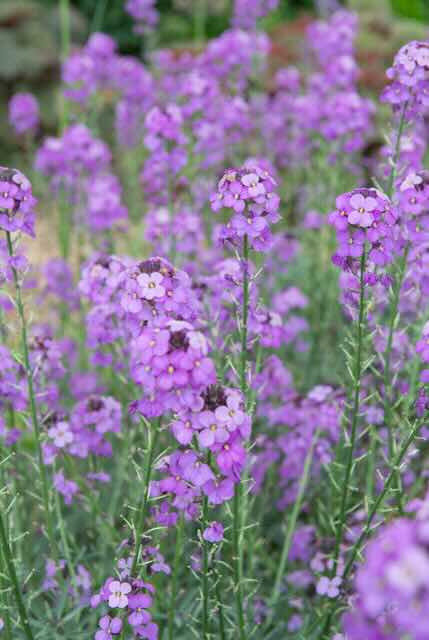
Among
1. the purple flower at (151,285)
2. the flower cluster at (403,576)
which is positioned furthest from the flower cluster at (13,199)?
the flower cluster at (403,576)

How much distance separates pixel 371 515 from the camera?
268cm

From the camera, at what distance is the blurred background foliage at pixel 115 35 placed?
10766 millimetres

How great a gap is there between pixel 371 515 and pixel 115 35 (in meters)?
12.9

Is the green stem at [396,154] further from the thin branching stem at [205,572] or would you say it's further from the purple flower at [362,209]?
the thin branching stem at [205,572]

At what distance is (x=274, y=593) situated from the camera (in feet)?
11.4

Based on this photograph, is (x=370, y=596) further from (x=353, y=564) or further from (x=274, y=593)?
(x=274, y=593)

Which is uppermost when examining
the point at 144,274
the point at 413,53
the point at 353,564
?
the point at 413,53

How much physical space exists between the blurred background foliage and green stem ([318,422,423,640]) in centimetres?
752

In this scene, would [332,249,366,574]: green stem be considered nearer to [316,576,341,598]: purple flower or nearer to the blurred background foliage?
[316,576,341,598]: purple flower

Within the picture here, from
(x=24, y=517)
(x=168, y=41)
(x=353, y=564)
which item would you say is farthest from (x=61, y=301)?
(x=168, y=41)

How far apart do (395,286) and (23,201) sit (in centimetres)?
147

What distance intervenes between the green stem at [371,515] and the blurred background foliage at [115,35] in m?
7.52

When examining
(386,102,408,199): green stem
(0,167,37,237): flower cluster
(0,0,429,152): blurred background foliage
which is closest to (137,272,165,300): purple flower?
(0,167,37,237): flower cluster

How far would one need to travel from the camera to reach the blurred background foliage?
1077cm
